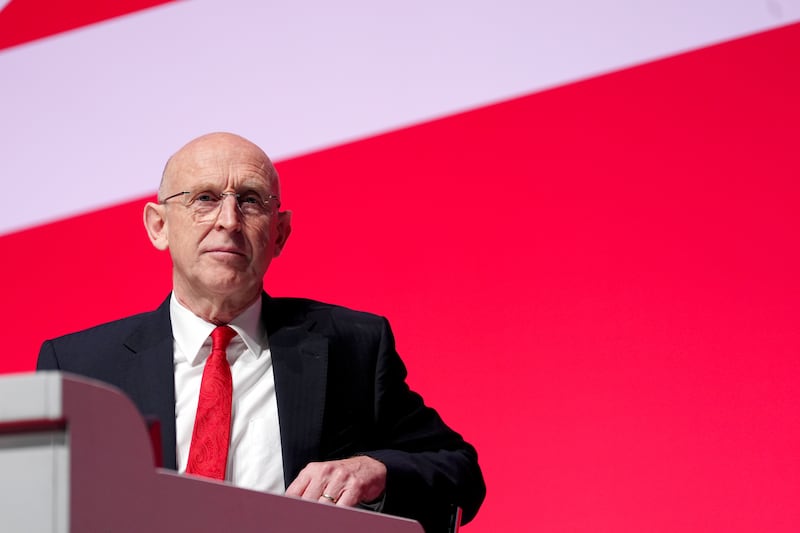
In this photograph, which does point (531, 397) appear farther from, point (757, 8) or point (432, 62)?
point (757, 8)

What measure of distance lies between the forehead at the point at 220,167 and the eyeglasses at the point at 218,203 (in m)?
0.02

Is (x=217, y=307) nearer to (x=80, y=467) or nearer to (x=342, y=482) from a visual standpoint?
(x=342, y=482)

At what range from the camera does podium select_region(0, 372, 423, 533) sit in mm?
757

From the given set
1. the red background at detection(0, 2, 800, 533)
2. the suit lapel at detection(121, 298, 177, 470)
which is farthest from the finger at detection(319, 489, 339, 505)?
the red background at detection(0, 2, 800, 533)

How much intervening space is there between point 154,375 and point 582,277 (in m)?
0.95

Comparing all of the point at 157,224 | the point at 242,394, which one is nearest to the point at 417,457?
the point at 242,394

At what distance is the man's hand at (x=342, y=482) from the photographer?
140cm

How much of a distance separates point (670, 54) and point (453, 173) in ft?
1.77

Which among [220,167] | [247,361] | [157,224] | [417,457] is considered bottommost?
[417,457]

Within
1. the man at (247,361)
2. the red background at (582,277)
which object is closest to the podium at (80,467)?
the man at (247,361)

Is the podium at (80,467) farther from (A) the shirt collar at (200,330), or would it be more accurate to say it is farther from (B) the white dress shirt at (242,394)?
(A) the shirt collar at (200,330)

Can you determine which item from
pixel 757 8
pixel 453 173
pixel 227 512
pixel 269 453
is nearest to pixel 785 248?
pixel 757 8

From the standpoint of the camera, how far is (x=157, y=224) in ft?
6.81

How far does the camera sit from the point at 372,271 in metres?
2.44
